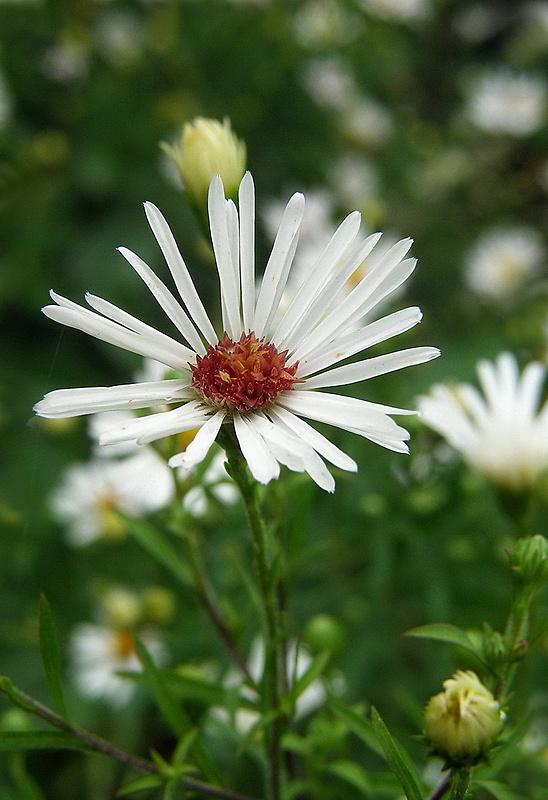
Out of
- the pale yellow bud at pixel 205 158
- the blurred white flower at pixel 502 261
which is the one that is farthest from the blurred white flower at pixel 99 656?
the blurred white flower at pixel 502 261

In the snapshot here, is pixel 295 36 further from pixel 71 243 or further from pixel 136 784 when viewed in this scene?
pixel 136 784

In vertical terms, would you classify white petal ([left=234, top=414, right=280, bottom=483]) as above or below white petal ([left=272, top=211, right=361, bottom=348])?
below

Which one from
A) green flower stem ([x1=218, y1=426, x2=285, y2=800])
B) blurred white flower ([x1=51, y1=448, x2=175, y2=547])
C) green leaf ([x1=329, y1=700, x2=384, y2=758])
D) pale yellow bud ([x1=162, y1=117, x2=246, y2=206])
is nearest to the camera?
green flower stem ([x1=218, y1=426, x2=285, y2=800])

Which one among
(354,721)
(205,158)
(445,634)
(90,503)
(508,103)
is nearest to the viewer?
(445,634)

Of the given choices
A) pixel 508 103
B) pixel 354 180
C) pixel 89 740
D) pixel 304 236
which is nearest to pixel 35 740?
pixel 89 740

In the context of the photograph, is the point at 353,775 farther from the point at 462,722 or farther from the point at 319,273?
the point at 319,273

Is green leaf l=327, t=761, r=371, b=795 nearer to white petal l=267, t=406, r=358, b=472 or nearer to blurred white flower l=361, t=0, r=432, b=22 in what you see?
white petal l=267, t=406, r=358, b=472

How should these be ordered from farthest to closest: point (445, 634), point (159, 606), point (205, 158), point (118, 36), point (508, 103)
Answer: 1. point (508, 103)
2. point (118, 36)
3. point (159, 606)
4. point (205, 158)
5. point (445, 634)

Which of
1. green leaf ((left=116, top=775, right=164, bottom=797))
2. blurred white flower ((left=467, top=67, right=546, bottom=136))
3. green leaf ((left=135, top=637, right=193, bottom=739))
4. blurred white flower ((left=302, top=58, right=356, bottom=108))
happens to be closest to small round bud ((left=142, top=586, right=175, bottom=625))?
green leaf ((left=135, top=637, right=193, bottom=739))

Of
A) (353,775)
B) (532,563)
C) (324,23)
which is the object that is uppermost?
(324,23)
